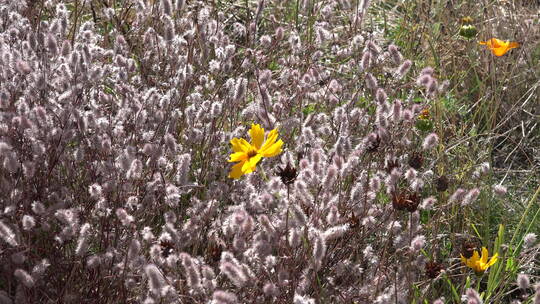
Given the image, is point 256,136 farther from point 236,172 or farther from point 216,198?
point 216,198

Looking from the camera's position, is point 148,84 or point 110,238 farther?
point 148,84

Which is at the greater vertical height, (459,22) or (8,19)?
(8,19)

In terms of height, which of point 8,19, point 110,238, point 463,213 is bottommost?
point 463,213

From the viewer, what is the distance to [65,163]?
263 cm

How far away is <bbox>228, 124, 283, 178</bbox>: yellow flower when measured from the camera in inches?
92.9

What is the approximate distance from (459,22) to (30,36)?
3.04m

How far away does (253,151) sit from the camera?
2.45 meters

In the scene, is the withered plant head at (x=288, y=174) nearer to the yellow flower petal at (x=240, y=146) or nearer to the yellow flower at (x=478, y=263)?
the yellow flower petal at (x=240, y=146)

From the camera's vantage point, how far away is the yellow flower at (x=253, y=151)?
236 centimetres

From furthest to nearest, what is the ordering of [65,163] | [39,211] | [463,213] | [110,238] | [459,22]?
[459,22] → [463,213] → [65,163] → [110,238] → [39,211]

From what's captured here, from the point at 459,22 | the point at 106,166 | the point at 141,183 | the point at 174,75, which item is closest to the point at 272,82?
the point at 174,75

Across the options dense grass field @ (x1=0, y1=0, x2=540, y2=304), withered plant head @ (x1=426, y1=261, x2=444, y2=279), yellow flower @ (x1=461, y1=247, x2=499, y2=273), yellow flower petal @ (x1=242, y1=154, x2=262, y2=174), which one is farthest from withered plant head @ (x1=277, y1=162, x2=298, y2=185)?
yellow flower @ (x1=461, y1=247, x2=499, y2=273)

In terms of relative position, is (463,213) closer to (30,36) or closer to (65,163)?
(65,163)

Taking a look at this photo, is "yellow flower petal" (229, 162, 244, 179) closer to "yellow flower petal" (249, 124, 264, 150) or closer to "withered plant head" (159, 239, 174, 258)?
"yellow flower petal" (249, 124, 264, 150)
